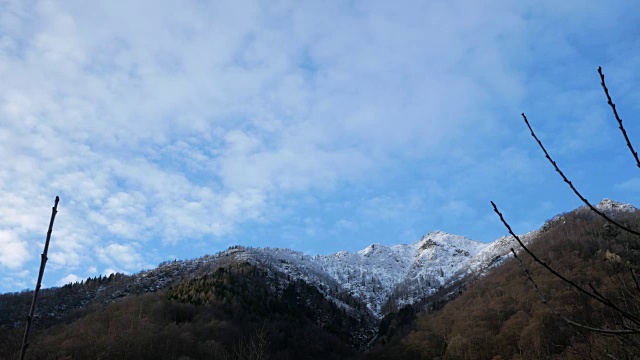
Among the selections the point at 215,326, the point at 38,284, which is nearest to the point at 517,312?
the point at 215,326

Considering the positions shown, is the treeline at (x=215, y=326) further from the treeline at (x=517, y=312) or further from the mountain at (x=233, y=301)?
the treeline at (x=517, y=312)

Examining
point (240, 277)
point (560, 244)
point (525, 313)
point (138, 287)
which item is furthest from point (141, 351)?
point (560, 244)

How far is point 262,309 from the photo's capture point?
126812mm

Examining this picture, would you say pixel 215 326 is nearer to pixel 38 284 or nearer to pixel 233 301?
pixel 233 301

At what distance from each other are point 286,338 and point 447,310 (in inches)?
1822

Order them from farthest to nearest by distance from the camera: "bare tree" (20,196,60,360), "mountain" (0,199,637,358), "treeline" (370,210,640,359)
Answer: "mountain" (0,199,637,358)
"treeline" (370,210,640,359)
"bare tree" (20,196,60,360)

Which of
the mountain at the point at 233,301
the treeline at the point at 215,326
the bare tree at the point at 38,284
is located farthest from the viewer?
the mountain at the point at 233,301

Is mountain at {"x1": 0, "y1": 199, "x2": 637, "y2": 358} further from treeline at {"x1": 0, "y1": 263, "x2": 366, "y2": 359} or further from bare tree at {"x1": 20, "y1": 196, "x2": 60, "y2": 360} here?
bare tree at {"x1": 20, "y1": 196, "x2": 60, "y2": 360}

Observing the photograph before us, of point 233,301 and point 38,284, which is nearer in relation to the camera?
point 38,284

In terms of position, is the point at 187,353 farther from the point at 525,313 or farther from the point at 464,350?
the point at 525,313

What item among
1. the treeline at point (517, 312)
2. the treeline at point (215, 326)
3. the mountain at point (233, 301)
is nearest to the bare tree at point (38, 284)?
the treeline at point (215, 326)

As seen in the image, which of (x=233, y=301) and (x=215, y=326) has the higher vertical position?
(x=233, y=301)

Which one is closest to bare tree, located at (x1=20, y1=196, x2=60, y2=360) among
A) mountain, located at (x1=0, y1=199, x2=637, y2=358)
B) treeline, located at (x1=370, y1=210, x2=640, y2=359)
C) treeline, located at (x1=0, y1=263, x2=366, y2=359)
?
treeline, located at (x1=0, y1=263, x2=366, y2=359)

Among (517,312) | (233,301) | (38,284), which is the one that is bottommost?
(38,284)
